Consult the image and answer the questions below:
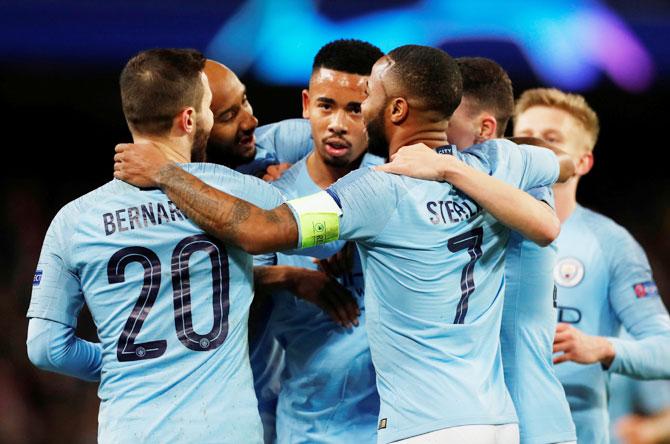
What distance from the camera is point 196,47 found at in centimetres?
995

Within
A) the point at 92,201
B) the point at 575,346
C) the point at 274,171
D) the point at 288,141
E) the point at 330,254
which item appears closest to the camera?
the point at 92,201

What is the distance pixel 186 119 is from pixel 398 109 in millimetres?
866

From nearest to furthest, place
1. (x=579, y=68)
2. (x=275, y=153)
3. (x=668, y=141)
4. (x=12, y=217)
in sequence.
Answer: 1. (x=275, y=153)
2. (x=579, y=68)
3. (x=12, y=217)
4. (x=668, y=141)

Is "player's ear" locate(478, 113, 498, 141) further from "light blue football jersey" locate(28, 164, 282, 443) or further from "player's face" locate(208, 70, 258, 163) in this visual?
"light blue football jersey" locate(28, 164, 282, 443)

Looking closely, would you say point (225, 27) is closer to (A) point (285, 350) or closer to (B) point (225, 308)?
(A) point (285, 350)

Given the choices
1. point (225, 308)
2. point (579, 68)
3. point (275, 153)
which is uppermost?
point (579, 68)

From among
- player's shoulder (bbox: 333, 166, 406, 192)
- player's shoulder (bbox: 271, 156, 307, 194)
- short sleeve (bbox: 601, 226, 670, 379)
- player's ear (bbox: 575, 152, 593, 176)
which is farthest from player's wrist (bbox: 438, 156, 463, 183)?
player's ear (bbox: 575, 152, 593, 176)

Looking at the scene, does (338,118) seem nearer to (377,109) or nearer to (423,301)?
(377,109)

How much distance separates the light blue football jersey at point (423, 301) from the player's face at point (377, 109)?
0.30 metres

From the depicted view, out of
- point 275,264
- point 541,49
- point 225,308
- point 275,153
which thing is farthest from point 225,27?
point 225,308

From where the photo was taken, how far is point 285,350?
16.5 ft

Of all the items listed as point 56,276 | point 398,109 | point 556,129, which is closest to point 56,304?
point 56,276

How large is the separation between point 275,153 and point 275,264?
32.9 inches

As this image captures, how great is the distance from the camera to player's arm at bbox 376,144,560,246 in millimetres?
3836
